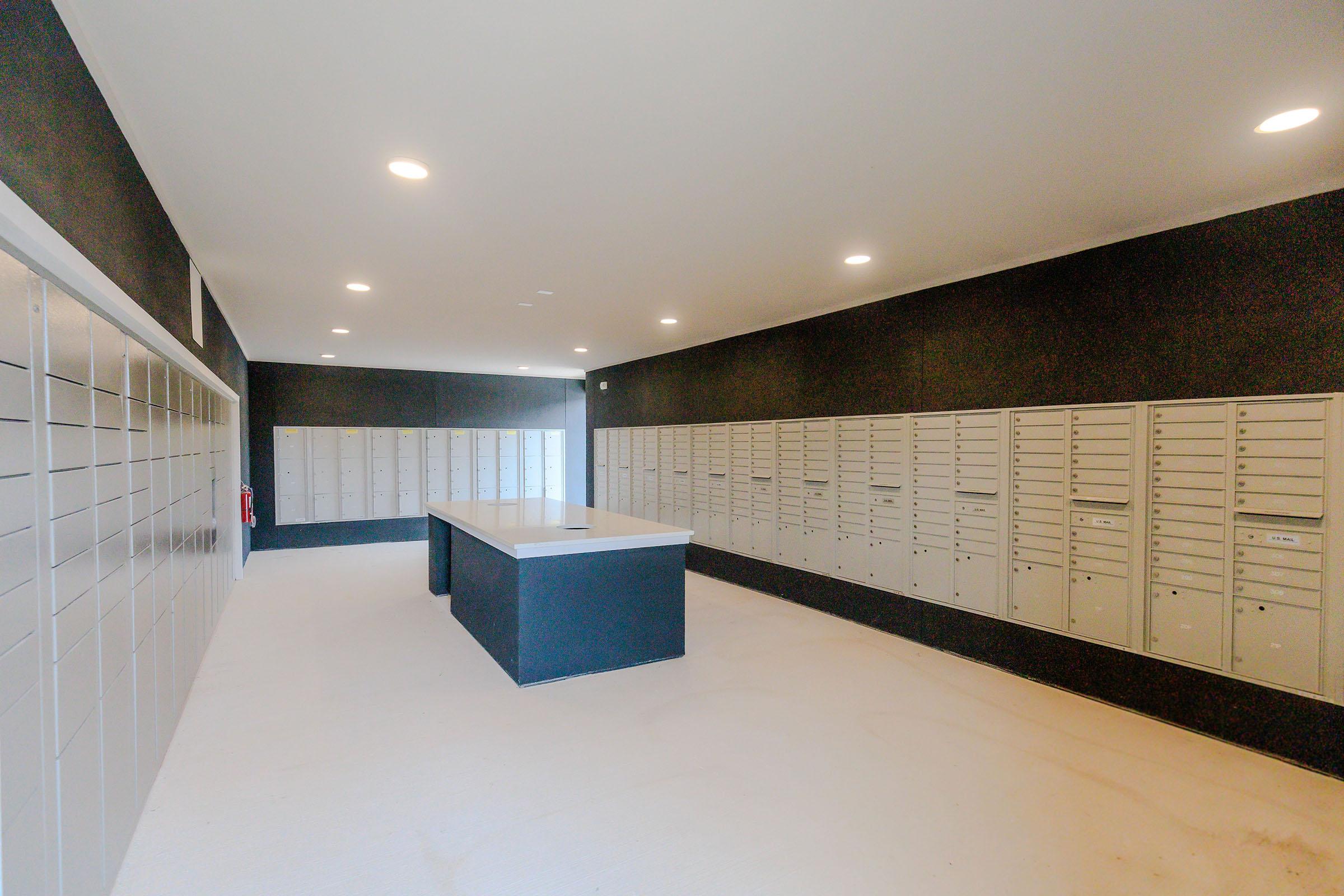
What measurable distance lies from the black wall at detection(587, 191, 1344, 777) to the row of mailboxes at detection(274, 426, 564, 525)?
5.17 m

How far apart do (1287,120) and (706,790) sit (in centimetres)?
310

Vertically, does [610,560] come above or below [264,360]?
below

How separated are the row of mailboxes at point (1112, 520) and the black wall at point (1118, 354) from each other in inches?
4.0

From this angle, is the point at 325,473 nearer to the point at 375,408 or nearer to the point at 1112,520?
the point at 375,408

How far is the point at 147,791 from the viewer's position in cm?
219

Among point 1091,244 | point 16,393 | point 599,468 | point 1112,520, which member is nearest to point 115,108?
point 16,393

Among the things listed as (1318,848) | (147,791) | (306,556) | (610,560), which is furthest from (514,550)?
(306,556)

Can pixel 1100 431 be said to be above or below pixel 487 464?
above

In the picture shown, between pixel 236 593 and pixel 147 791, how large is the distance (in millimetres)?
3745

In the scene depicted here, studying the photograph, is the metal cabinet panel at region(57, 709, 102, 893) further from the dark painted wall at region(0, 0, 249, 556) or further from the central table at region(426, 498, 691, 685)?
the central table at region(426, 498, 691, 685)

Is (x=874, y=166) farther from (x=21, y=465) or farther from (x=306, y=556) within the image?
(x=306, y=556)

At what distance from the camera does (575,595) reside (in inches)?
137

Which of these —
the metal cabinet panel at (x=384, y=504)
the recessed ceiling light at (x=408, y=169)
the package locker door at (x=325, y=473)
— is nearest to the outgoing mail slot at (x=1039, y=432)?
the recessed ceiling light at (x=408, y=169)

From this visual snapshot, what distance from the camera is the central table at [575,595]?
11.0 ft
